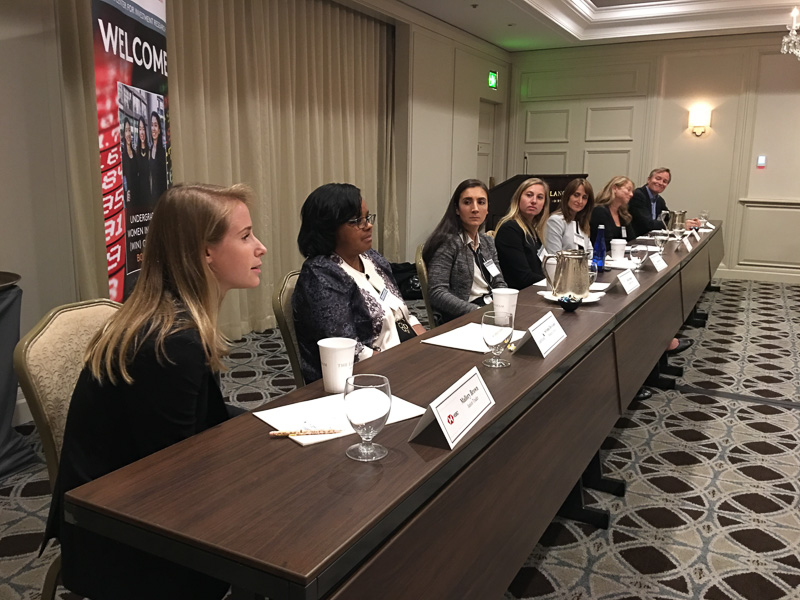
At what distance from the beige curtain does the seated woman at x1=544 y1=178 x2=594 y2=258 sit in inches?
81.6

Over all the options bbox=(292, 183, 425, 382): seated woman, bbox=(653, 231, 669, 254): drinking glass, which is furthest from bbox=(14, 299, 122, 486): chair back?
bbox=(653, 231, 669, 254): drinking glass

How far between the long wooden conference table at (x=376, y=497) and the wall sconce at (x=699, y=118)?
6.86 metres

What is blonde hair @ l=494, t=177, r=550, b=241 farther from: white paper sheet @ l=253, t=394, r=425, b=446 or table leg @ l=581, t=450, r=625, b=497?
white paper sheet @ l=253, t=394, r=425, b=446

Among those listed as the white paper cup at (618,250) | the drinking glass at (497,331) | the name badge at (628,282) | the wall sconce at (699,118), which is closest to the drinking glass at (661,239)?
the white paper cup at (618,250)

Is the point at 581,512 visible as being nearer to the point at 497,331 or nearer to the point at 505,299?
the point at 505,299

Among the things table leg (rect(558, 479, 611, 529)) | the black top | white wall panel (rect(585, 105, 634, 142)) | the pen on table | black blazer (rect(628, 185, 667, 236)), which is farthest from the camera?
white wall panel (rect(585, 105, 634, 142))

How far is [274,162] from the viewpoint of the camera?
4.98 meters

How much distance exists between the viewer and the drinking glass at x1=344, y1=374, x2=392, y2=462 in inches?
43.0

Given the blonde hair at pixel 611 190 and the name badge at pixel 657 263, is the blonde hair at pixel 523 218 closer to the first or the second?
the name badge at pixel 657 263

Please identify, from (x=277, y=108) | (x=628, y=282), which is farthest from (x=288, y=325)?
(x=277, y=108)

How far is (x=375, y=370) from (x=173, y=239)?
59cm

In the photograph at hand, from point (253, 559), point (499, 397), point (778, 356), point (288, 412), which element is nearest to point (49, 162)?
point (288, 412)

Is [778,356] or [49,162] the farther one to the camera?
[778,356]

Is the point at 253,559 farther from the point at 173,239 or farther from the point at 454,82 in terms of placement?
the point at 454,82
